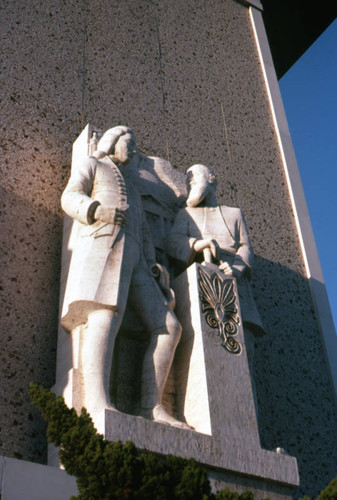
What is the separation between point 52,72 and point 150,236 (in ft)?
6.11

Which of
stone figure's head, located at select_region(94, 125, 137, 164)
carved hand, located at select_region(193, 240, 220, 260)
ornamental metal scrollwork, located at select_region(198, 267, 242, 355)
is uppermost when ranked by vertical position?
stone figure's head, located at select_region(94, 125, 137, 164)

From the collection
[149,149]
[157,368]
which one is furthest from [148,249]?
[149,149]

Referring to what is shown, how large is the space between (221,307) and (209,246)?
0.46 meters

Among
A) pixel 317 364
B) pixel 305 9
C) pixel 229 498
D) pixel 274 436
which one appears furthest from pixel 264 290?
pixel 305 9

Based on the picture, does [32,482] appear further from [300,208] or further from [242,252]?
[300,208]

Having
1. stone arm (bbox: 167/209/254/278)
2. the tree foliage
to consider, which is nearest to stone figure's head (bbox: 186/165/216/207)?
stone arm (bbox: 167/209/254/278)

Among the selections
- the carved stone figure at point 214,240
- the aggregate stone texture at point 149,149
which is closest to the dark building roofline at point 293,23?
the aggregate stone texture at point 149,149

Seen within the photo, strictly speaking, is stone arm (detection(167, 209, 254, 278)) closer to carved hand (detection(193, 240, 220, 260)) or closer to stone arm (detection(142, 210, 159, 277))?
carved hand (detection(193, 240, 220, 260))

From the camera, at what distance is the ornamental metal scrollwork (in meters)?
4.10

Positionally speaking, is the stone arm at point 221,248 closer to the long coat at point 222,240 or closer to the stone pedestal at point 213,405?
the long coat at point 222,240

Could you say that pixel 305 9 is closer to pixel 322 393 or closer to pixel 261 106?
pixel 261 106

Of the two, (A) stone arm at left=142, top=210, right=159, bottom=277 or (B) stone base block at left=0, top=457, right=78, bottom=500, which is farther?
(A) stone arm at left=142, top=210, right=159, bottom=277

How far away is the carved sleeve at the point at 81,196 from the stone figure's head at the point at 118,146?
8.2 inches

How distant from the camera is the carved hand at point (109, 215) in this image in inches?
159
